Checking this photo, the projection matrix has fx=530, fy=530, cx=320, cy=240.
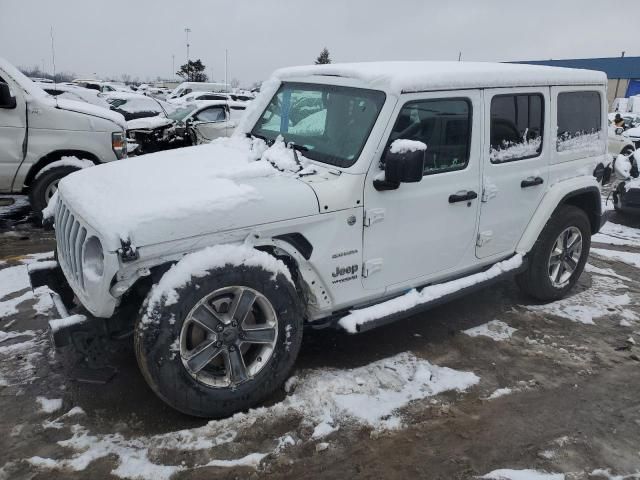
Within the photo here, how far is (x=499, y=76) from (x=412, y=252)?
5.04 ft

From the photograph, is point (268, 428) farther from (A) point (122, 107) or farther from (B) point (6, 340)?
(A) point (122, 107)

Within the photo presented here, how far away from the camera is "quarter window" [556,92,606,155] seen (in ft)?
15.0

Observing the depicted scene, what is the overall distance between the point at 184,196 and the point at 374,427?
1.73 metres

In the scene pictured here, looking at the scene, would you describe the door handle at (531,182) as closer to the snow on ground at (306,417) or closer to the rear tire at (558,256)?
the rear tire at (558,256)

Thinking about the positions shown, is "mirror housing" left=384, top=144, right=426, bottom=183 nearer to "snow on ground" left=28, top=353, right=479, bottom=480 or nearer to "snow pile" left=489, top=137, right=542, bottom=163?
"snow pile" left=489, top=137, right=542, bottom=163

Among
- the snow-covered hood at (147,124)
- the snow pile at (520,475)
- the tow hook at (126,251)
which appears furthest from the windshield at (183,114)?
the snow pile at (520,475)

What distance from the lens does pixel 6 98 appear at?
6.35 metres

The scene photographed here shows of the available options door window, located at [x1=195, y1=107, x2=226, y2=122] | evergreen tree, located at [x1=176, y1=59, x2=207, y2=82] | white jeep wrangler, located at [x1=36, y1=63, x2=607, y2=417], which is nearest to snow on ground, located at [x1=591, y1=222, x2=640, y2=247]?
white jeep wrangler, located at [x1=36, y1=63, x2=607, y2=417]

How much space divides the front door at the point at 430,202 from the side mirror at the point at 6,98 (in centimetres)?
519

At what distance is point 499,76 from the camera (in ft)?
13.2

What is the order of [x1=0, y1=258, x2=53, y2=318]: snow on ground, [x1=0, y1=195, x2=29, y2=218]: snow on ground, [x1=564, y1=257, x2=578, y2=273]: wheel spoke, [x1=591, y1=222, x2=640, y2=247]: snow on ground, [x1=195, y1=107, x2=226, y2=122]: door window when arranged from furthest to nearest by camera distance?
1. [x1=195, y1=107, x2=226, y2=122]: door window
2. [x1=0, y1=195, x2=29, y2=218]: snow on ground
3. [x1=591, y1=222, x2=640, y2=247]: snow on ground
4. [x1=564, y1=257, x2=578, y2=273]: wheel spoke
5. [x1=0, y1=258, x2=53, y2=318]: snow on ground

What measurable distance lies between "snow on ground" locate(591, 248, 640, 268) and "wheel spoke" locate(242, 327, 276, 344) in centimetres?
508

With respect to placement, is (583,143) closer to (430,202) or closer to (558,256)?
A: (558,256)

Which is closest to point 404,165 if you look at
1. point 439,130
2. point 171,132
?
point 439,130
